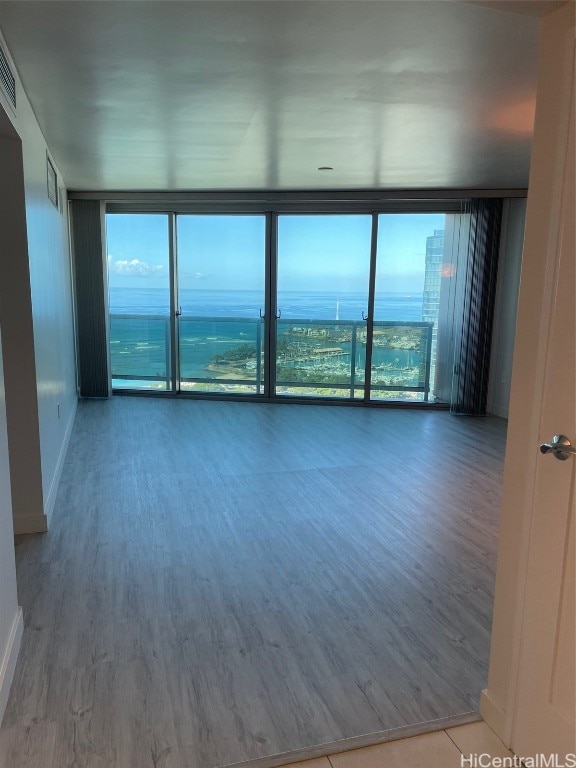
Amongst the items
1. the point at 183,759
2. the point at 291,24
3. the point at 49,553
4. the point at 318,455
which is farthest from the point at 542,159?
the point at 318,455

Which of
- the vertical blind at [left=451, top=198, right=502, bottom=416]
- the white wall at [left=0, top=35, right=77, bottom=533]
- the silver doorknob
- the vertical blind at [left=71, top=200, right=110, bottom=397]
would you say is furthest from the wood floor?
the vertical blind at [left=71, top=200, right=110, bottom=397]

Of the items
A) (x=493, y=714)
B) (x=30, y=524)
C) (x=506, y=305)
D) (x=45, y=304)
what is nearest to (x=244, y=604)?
(x=493, y=714)

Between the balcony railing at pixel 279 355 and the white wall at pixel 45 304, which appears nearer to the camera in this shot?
the white wall at pixel 45 304

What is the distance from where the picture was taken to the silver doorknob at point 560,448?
145 cm

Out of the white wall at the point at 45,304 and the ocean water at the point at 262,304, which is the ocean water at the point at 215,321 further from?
the white wall at the point at 45,304

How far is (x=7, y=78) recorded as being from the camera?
2500 mm

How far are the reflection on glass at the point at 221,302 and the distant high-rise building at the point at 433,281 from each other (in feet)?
6.44

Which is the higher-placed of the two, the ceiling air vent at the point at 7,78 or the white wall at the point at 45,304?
the ceiling air vent at the point at 7,78

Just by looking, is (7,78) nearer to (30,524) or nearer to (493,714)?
(30,524)

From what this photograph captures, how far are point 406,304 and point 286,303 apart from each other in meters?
1.45

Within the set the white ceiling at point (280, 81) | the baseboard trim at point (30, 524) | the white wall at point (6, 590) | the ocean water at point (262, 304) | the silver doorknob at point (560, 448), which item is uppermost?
the white ceiling at point (280, 81)

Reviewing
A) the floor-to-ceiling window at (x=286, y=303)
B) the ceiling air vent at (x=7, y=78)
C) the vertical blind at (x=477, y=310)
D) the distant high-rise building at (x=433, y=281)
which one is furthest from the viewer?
the floor-to-ceiling window at (x=286, y=303)

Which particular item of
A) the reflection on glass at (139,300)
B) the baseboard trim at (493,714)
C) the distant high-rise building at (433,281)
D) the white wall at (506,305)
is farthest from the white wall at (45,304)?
the white wall at (506,305)

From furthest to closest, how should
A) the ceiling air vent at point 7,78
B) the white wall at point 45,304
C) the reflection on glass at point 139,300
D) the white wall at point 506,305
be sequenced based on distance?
the reflection on glass at point 139,300 < the white wall at point 506,305 < the white wall at point 45,304 < the ceiling air vent at point 7,78
